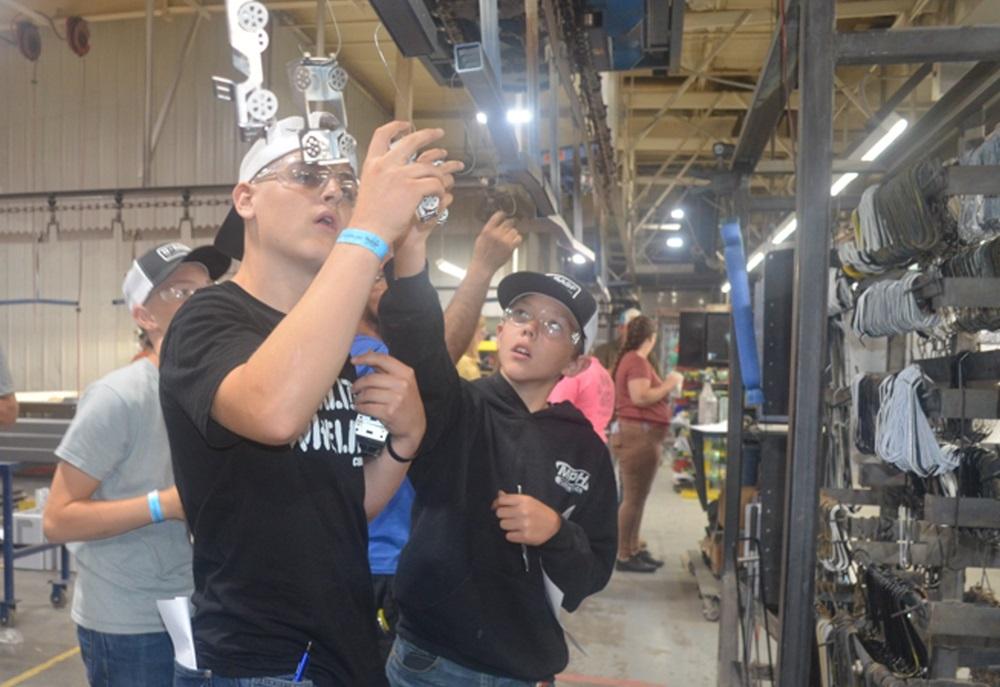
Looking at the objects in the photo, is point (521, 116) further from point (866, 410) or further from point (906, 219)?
point (866, 410)

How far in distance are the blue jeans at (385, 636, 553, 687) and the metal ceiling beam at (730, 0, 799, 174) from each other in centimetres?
174

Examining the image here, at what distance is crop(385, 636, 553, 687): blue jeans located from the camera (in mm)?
1614

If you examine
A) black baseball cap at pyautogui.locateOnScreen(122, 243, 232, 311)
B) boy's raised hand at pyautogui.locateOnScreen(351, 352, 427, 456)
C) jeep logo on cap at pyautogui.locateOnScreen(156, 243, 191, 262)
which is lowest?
boy's raised hand at pyautogui.locateOnScreen(351, 352, 427, 456)

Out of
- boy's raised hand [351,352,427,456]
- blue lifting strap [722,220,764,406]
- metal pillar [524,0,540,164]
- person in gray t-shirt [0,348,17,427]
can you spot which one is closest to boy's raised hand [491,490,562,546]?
boy's raised hand [351,352,427,456]

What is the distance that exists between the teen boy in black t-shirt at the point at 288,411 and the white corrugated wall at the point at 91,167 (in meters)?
9.39

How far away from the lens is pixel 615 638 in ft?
15.5

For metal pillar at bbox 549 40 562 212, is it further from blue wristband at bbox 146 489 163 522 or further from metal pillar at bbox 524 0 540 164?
blue wristband at bbox 146 489 163 522

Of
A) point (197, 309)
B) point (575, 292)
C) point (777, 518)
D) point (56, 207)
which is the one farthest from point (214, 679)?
point (56, 207)

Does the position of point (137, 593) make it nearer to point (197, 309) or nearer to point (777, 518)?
point (197, 309)

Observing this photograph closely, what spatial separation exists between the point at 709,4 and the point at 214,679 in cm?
A: 764

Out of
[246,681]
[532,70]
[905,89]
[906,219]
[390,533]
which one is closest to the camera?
[246,681]

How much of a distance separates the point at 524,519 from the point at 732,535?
224 cm

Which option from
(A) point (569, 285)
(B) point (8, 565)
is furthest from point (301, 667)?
(B) point (8, 565)

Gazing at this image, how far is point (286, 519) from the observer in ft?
3.65
